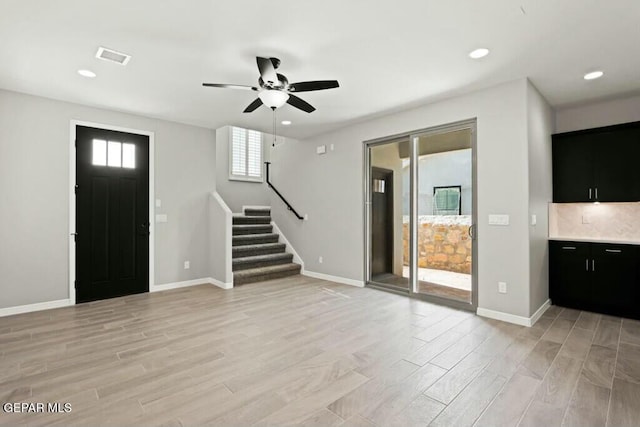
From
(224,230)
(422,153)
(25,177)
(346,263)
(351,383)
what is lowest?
(351,383)

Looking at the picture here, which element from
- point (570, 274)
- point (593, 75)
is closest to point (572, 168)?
point (593, 75)

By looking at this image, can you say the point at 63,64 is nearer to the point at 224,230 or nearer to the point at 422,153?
the point at 224,230

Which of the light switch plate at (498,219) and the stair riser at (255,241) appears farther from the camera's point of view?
the stair riser at (255,241)

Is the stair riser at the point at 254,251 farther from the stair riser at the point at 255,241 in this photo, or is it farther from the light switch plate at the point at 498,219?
the light switch plate at the point at 498,219

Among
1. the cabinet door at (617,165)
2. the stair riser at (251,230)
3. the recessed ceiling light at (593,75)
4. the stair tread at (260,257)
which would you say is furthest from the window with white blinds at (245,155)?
the cabinet door at (617,165)

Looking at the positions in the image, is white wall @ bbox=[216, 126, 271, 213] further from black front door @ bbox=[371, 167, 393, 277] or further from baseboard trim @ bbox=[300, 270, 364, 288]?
black front door @ bbox=[371, 167, 393, 277]

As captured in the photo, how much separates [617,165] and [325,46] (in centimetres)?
414

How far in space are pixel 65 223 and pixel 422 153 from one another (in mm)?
5336

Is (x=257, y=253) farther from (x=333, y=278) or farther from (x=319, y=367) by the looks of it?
(x=319, y=367)

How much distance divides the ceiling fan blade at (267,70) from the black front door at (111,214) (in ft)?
10.3

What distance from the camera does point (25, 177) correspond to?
4.01 m

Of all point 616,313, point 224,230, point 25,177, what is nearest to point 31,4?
point 25,177

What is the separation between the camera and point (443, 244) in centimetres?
472

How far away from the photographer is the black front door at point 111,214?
14.6ft
